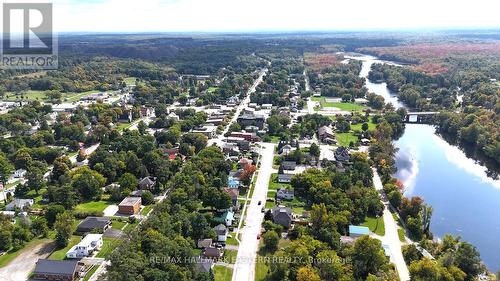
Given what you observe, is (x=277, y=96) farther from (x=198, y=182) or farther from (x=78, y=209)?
(x=78, y=209)

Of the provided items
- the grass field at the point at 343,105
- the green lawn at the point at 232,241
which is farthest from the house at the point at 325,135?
the green lawn at the point at 232,241

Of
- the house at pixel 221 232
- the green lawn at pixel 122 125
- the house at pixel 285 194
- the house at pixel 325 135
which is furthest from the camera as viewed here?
the green lawn at pixel 122 125

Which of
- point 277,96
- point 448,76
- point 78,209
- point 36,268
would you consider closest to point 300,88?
point 277,96

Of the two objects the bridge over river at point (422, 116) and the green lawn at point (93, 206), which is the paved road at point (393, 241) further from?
the bridge over river at point (422, 116)

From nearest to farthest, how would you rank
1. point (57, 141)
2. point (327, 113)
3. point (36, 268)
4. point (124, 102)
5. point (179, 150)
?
point (36, 268)
point (179, 150)
point (57, 141)
point (327, 113)
point (124, 102)

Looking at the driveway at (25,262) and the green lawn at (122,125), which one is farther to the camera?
the green lawn at (122,125)

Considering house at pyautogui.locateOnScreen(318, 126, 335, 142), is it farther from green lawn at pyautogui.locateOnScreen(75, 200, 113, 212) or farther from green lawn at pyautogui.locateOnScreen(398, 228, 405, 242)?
green lawn at pyautogui.locateOnScreen(75, 200, 113, 212)

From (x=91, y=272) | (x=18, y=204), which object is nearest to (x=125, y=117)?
(x=18, y=204)
